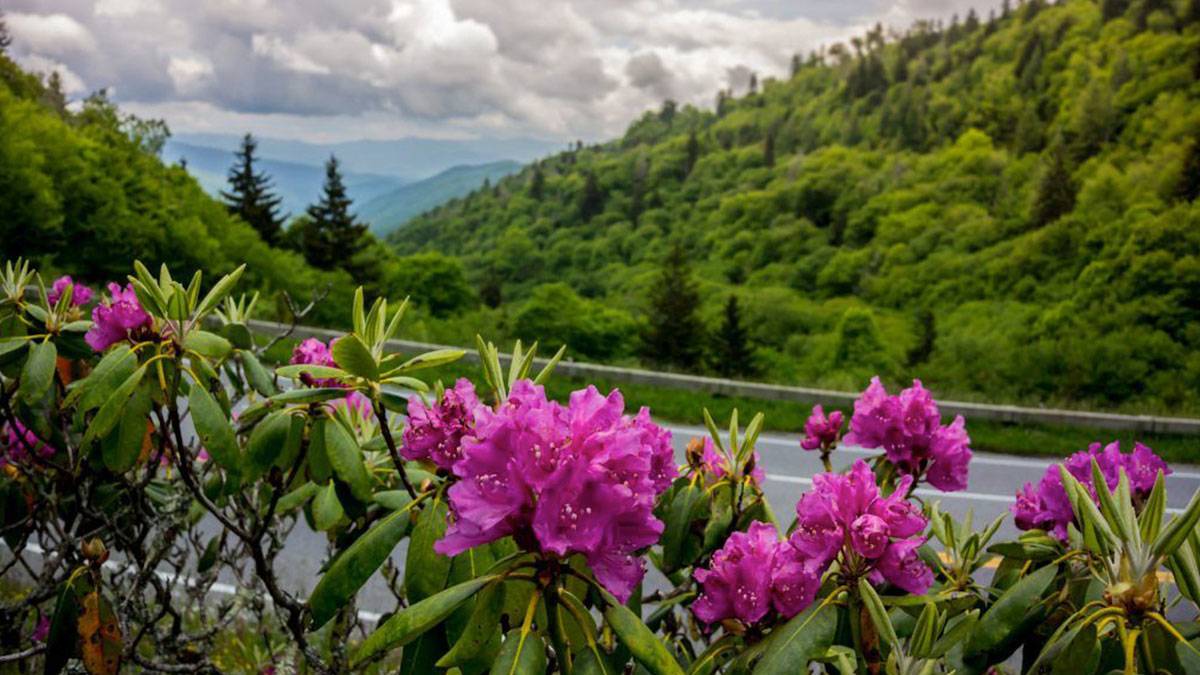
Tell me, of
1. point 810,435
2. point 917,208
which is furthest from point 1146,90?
point 810,435

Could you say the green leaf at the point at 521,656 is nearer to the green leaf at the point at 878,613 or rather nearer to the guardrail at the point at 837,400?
the green leaf at the point at 878,613

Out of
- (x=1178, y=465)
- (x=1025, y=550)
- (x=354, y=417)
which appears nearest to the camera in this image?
(x=1025, y=550)

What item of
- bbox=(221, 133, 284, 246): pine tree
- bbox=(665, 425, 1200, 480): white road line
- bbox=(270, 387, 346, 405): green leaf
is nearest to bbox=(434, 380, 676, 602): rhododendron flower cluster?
bbox=(270, 387, 346, 405): green leaf

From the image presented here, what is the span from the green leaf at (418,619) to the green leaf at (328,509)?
70 cm

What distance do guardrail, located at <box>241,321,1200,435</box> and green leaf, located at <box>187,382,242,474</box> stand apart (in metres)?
6.77

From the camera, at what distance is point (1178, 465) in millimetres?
7465

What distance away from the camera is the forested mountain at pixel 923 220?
85.1 ft

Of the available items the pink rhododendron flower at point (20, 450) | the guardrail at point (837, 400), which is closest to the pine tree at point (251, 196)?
the guardrail at point (837, 400)

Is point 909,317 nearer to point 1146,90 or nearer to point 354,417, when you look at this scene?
point 1146,90

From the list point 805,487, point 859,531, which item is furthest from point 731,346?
point 859,531

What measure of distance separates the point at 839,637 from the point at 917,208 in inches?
2480

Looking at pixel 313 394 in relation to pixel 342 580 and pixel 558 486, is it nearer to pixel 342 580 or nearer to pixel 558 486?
pixel 342 580

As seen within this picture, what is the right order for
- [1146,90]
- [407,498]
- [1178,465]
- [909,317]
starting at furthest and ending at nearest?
1. [1146,90]
2. [909,317]
3. [1178,465]
4. [407,498]

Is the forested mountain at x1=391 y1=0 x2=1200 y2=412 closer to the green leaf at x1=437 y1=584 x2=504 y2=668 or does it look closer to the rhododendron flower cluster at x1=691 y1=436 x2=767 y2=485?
the rhododendron flower cluster at x1=691 y1=436 x2=767 y2=485
